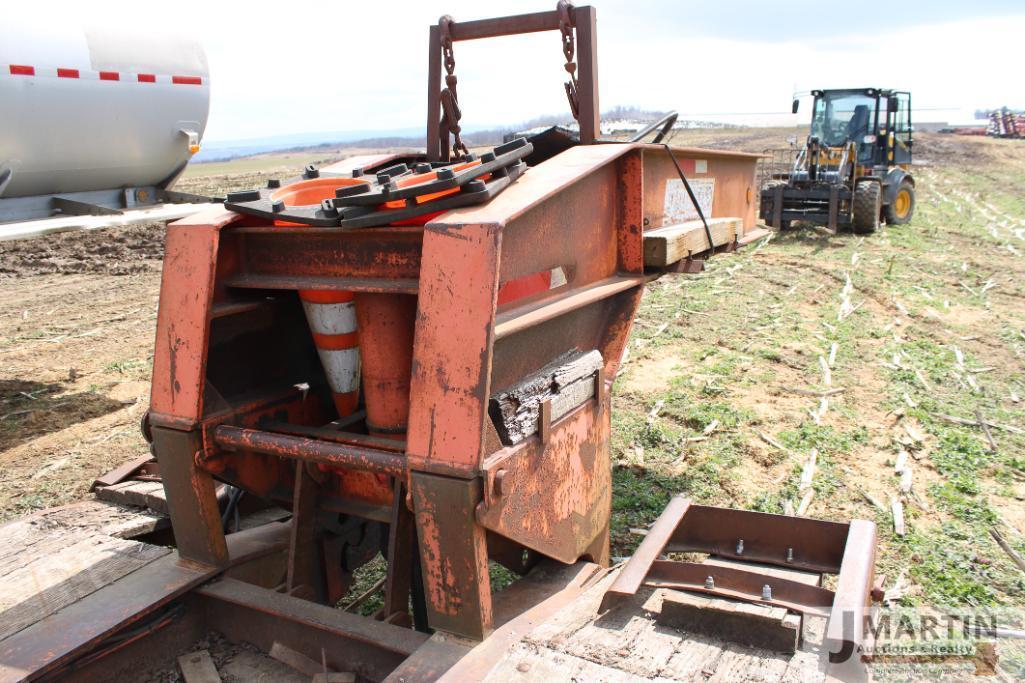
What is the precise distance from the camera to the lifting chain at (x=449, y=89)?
3.95m

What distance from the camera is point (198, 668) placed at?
292 cm

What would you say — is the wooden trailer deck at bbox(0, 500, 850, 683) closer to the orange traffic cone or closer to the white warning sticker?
the orange traffic cone

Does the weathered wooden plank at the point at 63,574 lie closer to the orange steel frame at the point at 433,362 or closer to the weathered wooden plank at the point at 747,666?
the orange steel frame at the point at 433,362

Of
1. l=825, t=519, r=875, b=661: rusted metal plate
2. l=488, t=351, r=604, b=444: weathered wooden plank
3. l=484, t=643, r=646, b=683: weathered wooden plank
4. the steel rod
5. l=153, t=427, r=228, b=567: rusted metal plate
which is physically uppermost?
l=488, t=351, r=604, b=444: weathered wooden plank

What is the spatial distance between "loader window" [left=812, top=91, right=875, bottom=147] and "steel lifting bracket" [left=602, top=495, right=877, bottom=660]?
47.6ft

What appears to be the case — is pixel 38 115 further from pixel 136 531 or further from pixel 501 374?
pixel 501 374

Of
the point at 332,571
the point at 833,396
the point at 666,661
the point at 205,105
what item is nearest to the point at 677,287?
the point at 833,396

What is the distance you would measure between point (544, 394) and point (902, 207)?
51.3ft

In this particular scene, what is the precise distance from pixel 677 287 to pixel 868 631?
8.12 m

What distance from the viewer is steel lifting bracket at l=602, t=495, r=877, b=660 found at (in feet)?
8.50

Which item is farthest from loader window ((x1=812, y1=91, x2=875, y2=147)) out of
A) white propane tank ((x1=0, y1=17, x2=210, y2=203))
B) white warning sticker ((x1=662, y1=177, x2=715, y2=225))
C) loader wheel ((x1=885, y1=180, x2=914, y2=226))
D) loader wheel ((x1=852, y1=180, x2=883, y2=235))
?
white warning sticker ((x1=662, y1=177, x2=715, y2=225))

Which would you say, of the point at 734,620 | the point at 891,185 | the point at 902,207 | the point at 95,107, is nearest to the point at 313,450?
the point at 734,620

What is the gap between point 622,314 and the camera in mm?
3650

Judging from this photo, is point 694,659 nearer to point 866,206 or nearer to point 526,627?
point 526,627
